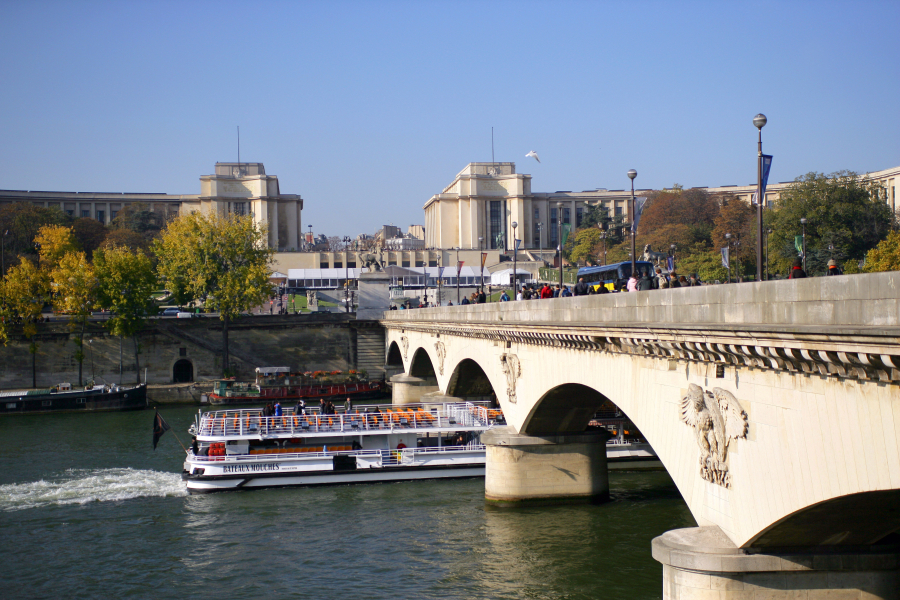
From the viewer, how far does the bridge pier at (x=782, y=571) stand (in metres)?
14.1

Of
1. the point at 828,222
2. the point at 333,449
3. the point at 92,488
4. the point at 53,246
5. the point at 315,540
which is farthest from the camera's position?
the point at 53,246

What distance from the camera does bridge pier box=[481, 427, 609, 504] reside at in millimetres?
A: 27516

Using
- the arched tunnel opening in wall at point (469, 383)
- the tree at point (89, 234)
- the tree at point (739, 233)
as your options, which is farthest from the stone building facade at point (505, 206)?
the arched tunnel opening in wall at point (469, 383)

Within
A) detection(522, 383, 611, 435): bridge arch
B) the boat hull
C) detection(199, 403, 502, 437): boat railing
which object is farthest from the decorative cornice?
detection(199, 403, 502, 437): boat railing

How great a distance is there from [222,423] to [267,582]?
1559 centimetres

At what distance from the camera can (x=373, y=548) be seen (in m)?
24.7

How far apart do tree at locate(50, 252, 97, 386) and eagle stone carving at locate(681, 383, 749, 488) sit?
2238 inches

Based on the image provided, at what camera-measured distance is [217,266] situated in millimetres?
69500

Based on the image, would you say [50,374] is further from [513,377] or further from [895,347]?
[895,347]

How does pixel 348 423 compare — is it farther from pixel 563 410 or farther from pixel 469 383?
pixel 563 410

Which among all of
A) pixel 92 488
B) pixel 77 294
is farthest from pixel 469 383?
pixel 77 294

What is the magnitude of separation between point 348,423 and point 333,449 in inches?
78.2

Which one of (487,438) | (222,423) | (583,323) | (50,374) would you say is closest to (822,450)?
(583,323)

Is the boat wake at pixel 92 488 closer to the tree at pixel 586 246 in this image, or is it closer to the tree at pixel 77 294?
the tree at pixel 77 294
